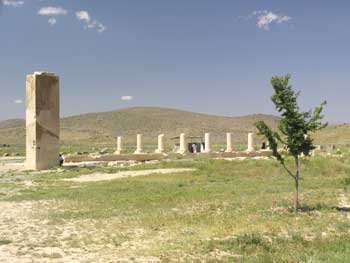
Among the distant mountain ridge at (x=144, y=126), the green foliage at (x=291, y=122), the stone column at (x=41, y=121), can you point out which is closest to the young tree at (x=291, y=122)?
the green foliage at (x=291, y=122)

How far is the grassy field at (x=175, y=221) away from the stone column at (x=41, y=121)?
20.1 feet

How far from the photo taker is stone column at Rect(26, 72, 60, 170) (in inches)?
1155

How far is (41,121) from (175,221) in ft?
62.9

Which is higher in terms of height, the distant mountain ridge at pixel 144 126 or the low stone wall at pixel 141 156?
the distant mountain ridge at pixel 144 126

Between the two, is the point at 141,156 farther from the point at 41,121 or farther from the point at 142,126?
the point at 142,126

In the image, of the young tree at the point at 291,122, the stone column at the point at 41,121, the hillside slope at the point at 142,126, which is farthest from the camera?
the hillside slope at the point at 142,126

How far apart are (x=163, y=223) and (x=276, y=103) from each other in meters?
5.44

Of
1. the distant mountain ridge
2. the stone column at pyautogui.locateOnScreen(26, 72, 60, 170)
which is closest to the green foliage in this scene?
the stone column at pyautogui.locateOnScreen(26, 72, 60, 170)

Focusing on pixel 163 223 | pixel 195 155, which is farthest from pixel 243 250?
pixel 195 155

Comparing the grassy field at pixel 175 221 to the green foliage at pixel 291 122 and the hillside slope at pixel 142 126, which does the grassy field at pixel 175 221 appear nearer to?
the green foliage at pixel 291 122

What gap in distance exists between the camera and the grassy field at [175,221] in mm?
9398

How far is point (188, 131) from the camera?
10362 centimetres

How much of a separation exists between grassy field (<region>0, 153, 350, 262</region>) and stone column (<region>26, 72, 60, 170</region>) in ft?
20.1

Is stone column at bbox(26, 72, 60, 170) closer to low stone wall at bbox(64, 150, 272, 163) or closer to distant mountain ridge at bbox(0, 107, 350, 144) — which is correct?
low stone wall at bbox(64, 150, 272, 163)
